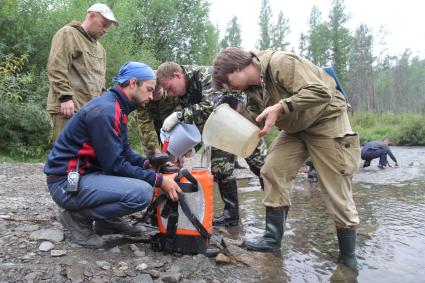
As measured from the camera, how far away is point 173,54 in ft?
87.1

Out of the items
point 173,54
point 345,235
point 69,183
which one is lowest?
point 345,235

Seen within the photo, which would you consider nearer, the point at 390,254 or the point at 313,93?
the point at 313,93

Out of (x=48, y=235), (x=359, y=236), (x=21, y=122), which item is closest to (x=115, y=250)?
(x=48, y=235)

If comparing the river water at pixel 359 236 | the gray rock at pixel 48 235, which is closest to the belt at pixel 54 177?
the gray rock at pixel 48 235

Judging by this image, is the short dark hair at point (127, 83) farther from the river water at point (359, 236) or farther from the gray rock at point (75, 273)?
the river water at point (359, 236)

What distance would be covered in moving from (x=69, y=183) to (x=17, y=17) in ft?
34.4

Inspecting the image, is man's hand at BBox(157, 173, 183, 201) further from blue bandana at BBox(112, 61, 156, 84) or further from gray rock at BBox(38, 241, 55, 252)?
gray rock at BBox(38, 241, 55, 252)

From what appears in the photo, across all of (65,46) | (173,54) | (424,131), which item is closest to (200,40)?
(173,54)

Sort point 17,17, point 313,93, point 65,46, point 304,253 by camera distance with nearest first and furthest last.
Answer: point 313,93 → point 304,253 → point 65,46 → point 17,17

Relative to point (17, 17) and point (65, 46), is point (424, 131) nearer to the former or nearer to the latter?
point (17, 17)

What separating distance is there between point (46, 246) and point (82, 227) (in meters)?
0.28

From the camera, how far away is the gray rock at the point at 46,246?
2.79 metres

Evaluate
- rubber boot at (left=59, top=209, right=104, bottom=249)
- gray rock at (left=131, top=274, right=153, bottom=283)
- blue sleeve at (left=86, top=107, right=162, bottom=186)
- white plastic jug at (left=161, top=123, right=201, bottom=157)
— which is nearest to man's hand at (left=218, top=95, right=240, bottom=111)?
white plastic jug at (left=161, top=123, right=201, bottom=157)

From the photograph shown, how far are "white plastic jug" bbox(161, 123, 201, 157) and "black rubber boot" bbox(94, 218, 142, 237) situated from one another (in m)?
0.83
